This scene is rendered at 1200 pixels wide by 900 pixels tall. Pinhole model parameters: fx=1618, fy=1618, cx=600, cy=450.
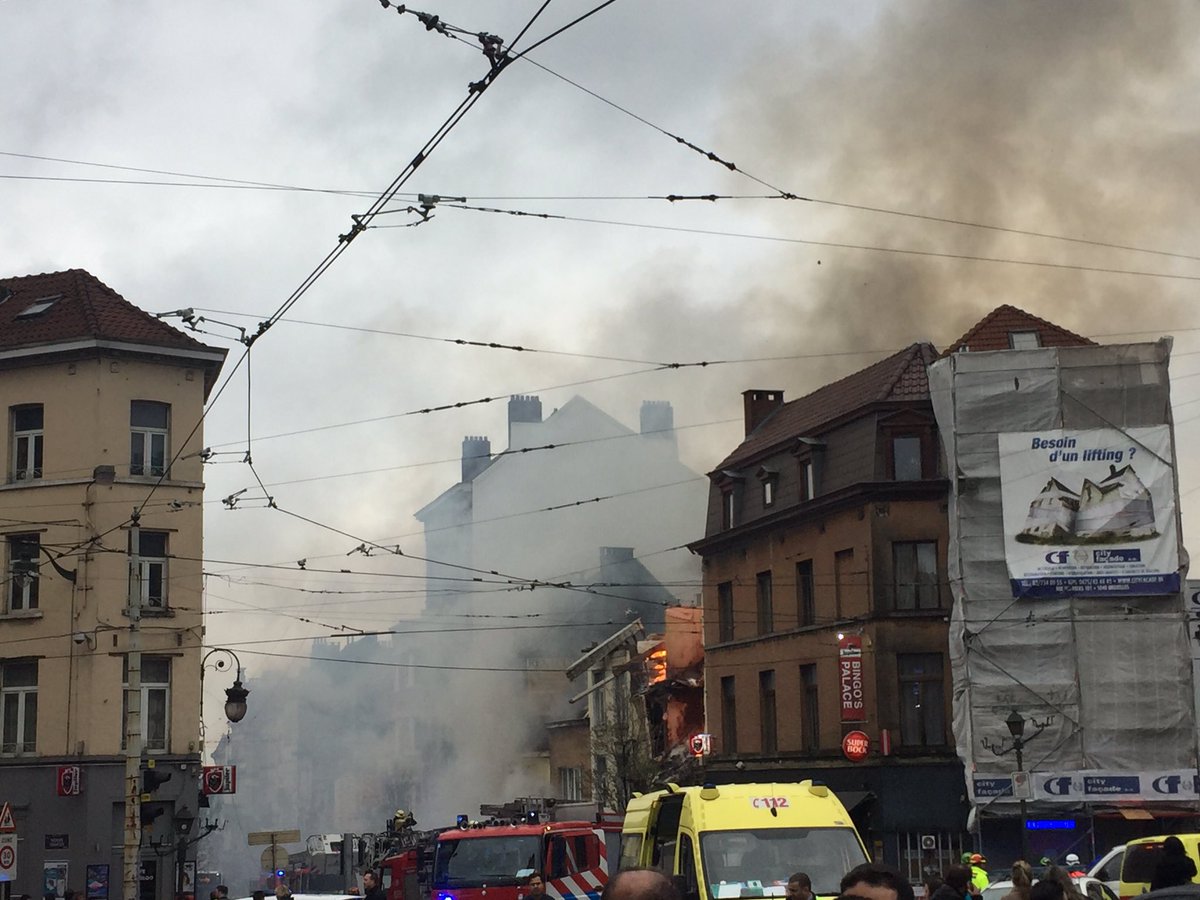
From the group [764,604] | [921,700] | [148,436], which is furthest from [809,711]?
[148,436]

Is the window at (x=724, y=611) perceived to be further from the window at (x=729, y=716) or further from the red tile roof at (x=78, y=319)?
the red tile roof at (x=78, y=319)

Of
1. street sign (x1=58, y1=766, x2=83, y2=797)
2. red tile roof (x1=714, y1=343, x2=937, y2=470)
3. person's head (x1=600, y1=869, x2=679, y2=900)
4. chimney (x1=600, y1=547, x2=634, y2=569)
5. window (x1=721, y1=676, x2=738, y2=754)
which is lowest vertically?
street sign (x1=58, y1=766, x2=83, y2=797)

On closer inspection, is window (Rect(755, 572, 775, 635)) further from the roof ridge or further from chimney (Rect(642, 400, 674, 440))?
chimney (Rect(642, 400, 674, 440))

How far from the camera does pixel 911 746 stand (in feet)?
139

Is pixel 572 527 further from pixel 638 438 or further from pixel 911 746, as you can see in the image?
pixel 911 746

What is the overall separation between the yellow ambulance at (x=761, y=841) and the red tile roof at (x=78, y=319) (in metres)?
27.6

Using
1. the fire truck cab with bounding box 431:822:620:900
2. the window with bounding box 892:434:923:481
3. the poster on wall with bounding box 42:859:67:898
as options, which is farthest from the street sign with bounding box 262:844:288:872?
the window with bounding box 892:434:923:481

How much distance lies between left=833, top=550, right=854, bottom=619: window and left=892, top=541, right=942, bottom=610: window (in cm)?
132

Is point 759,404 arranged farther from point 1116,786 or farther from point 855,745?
point 1116,786

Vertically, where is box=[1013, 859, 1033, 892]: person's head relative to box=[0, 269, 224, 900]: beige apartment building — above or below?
below

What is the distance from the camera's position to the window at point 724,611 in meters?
51.6

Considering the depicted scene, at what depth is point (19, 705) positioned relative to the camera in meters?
38.8

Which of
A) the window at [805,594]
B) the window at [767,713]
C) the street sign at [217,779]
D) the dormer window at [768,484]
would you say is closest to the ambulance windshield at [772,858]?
the street sign at [217,779]

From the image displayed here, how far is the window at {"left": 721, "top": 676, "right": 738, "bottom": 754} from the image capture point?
50594 millimetres
